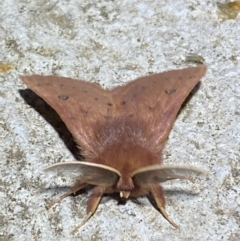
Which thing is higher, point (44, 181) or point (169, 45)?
point (169, 45)

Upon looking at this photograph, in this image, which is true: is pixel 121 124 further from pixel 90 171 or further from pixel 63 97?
pixel 90 171

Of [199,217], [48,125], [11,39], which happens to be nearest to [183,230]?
[199,217]

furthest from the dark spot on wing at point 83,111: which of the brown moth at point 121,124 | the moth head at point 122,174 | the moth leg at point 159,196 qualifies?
the moth leg at point 159,196

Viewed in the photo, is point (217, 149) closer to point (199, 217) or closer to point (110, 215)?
point (199, 217)

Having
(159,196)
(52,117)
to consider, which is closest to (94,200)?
(159,196)

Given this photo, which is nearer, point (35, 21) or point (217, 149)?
point (217, 149)

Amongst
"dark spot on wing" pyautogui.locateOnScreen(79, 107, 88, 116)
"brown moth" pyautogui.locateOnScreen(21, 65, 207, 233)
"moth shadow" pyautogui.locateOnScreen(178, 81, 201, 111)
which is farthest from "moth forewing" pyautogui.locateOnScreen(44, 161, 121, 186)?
"moth shadow" pyautogui.locateOnScreen(178, 81, 201, 111)
